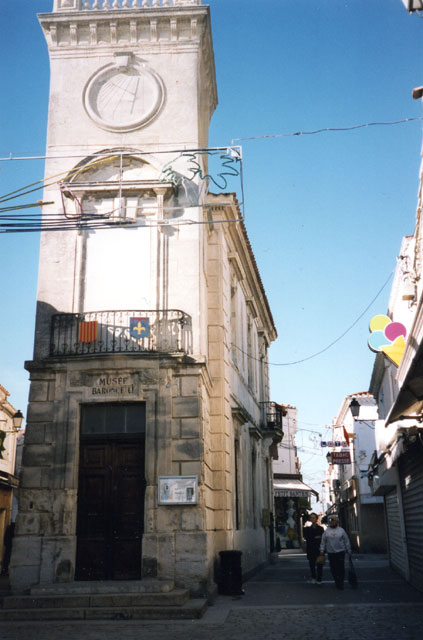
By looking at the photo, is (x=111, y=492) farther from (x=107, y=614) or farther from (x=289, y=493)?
(x=289, y=493)

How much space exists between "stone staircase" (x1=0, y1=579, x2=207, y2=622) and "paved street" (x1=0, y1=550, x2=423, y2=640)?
0.33 meters

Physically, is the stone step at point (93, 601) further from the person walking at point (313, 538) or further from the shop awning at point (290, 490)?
the shop awning at point (290, 490)

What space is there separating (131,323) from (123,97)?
18.7 feet

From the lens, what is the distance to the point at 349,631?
9.10 metres

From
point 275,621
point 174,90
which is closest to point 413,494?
point 275,621

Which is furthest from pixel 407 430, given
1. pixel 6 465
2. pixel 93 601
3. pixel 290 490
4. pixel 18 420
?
pixel 290 490

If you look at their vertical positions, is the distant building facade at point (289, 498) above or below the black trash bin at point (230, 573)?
above

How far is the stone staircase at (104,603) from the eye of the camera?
10758 mm

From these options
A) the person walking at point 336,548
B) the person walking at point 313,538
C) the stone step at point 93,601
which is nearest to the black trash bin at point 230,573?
the person walking at point 336,548

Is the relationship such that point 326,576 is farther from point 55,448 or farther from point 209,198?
point 209,198

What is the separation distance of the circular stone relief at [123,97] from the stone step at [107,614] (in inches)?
404

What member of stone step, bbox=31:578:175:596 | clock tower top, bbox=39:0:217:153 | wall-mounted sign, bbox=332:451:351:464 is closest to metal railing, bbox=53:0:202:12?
clock tower top, bbox=39:0:217:153

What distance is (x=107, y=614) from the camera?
424 inches

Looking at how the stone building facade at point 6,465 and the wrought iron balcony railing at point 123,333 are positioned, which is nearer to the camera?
the wrought iron balcony railing at point 123,333
